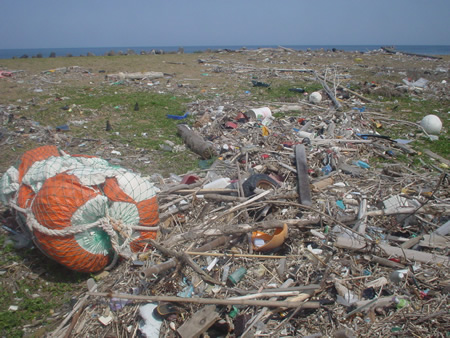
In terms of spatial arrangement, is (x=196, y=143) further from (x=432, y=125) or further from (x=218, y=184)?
(x=432, y=125)

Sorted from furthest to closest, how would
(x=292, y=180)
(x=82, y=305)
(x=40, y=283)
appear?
(x=292, y=180) → (x=40, y=283) → (x=82, y=305)

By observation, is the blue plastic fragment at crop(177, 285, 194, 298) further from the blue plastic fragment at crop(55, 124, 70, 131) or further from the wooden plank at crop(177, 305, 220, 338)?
the blue plastic fragment at crop(55, 124, 70, 131)

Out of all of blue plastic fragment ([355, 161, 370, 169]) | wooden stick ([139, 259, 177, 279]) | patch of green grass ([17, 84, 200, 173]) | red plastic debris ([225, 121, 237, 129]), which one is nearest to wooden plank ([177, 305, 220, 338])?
wooden stick ([139, 259, 177, 279])

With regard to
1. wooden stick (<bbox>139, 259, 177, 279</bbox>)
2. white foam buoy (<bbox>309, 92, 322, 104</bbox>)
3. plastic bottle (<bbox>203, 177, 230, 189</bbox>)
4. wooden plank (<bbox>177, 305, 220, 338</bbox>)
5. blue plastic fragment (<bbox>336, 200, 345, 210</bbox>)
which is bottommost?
wooden plank (<bbox>177, 305, 220, 338</bbox>)

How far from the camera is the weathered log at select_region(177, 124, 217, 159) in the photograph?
5.98 m

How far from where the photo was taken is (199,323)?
2248mm

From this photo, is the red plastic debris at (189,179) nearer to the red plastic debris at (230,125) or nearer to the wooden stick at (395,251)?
the wooden stick at (395,251)

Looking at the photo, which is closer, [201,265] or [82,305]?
[82,305]

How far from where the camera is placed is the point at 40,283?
121 inches

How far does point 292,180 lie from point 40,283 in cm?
348

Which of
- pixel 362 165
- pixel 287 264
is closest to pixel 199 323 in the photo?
pixel 287 264

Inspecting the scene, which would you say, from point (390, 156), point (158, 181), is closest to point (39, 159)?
point (158, 181)

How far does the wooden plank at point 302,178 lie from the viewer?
383cm

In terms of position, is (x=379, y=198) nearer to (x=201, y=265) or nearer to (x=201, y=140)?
(x=201, y=265)
